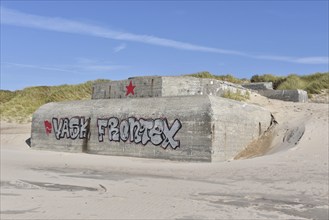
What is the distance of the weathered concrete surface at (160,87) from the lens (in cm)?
1927

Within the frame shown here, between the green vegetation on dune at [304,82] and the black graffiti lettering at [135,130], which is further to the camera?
the green vegetation on dune at [304,82]

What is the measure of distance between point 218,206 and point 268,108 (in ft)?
48.2

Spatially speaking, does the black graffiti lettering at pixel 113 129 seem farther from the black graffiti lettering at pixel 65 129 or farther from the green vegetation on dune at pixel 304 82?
the green vegetation on dune at pixel 304 82

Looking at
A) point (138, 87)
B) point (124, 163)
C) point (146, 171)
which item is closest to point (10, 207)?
A: point (146, 171)

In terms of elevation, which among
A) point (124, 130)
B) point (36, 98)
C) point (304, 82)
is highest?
point (304, 82)

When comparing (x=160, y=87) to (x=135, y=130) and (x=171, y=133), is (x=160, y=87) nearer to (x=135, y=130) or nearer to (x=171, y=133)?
(x=135, y=130)

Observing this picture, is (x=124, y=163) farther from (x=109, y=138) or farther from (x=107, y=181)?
(x=107, y=181)

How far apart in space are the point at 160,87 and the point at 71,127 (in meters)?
4.83

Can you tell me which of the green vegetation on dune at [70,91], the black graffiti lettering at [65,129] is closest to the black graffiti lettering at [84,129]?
the black graffiti lettering at [65,129]

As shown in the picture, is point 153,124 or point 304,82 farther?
point 304,82

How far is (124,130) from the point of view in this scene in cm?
1845

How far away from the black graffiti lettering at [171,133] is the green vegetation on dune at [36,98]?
21.1 m

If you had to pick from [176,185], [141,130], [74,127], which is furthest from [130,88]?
[176,185]

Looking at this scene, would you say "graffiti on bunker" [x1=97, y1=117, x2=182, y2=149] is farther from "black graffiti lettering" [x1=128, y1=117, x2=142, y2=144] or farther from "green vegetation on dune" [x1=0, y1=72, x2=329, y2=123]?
"green vegetation on dune" [x1=0, y1=72, x2=329, y2=123]
